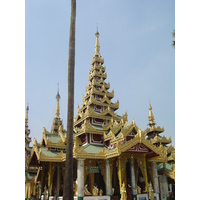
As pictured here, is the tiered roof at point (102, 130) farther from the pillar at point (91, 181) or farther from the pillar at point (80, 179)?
the pillar at point (91, 181)

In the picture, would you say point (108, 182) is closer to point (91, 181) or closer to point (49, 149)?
point (91, 181)

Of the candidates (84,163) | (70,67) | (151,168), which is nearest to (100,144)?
(84,163)

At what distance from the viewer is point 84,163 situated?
56.3ft

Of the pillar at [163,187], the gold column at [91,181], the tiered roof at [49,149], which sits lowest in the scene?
the pillar at [163,187]

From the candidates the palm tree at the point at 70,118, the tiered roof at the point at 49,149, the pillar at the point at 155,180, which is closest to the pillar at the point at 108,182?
the tiered roof at the point at 49,149

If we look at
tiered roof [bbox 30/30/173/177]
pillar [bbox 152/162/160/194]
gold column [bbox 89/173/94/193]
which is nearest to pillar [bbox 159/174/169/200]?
pillar [bbox 152/162/160/194]

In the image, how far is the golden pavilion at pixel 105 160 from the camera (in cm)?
1675

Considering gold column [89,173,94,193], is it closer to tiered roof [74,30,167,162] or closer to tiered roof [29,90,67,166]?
tiered roof [74,30,167,162]

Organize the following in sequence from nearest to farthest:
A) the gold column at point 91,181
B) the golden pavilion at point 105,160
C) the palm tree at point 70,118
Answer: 1. the palm tree at point 70,118
2. the golden pavilion at point 105,160
3. the gold column at point 91,181

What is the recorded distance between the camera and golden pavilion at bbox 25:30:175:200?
55.0 ft

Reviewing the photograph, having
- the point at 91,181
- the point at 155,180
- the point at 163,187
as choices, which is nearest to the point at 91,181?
the point at 91,181

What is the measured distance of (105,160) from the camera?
701 inches

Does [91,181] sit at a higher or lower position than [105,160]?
lower

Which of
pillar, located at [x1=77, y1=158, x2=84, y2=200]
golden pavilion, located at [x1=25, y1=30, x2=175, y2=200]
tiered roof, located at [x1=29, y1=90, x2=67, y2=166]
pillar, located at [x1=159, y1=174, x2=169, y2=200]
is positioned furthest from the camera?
pillar, located at [x1=159, y1=174, x2=169, y2=200]
